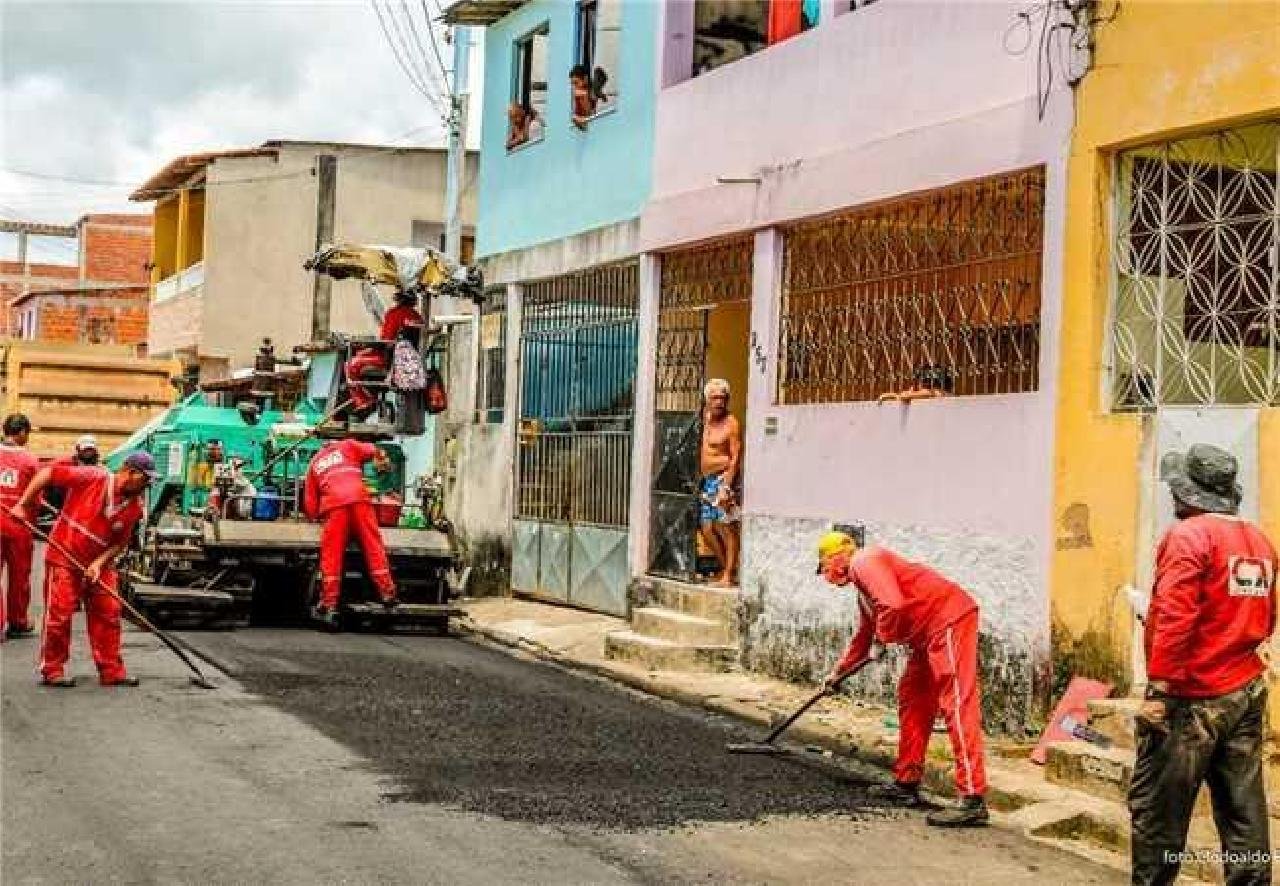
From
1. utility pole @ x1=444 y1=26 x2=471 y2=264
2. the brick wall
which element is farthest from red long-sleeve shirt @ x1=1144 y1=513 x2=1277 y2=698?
the brick wall

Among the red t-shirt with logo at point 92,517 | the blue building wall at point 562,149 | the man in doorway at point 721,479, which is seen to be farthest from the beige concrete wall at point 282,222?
the red t-shirt with logo at point 92,517

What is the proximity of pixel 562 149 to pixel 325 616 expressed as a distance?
5770 mm

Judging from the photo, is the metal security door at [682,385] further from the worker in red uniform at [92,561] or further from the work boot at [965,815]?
the work boot at [965,815]

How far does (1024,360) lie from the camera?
37.3 ft

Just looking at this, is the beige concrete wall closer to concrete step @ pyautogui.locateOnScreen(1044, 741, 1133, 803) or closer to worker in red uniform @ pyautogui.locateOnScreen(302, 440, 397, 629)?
worker in red uniform @ pyautogui.locateOnScreen(302, 440, 397, 629)

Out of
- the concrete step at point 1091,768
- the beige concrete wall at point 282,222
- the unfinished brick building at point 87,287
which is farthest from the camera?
the unfinished brick building at point 87,287

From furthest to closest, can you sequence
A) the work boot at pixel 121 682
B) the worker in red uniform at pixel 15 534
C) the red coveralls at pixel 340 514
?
1. the red coveralls at pixel 340 514
2. the worker in red uniform at pixel 15 534
3. the work boot at pixel 121 682

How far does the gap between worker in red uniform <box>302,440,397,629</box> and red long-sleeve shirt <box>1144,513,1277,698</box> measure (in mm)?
9740

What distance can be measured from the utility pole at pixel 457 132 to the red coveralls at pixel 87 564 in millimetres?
11033

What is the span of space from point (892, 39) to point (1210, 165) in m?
3.54

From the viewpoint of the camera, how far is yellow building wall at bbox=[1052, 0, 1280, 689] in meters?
9.56

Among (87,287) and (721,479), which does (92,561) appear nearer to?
(721,479)

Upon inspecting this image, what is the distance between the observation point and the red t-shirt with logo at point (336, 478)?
15539 millimetres

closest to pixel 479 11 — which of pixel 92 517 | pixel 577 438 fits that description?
pixel 577 438
